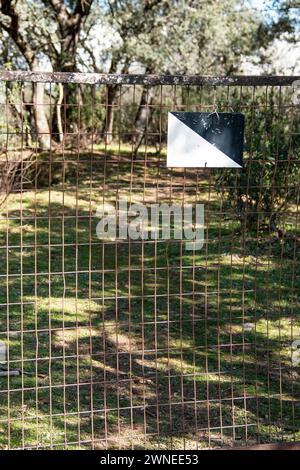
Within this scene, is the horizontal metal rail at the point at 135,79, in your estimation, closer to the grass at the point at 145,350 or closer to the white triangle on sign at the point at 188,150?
the white triangle on sign at the point at 188,150

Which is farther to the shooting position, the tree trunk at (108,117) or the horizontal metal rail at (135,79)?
the tree trunk at (108,117)

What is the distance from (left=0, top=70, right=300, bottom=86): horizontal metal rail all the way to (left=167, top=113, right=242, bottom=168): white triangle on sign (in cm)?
20

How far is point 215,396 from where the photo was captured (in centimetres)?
510

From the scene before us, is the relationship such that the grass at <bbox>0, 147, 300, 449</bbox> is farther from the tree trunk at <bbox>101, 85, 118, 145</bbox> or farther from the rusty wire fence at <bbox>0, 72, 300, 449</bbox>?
the tree trunk at <bbox>101, 85, 118, 145</bbox>

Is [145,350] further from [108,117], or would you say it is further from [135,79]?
[108,117]

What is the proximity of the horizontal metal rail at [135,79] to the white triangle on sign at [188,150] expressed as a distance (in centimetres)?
20

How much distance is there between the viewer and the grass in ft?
13.4

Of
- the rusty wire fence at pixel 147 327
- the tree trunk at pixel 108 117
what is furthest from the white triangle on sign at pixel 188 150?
the tree trunk at pixel 108 117

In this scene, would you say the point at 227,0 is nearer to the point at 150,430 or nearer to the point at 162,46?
the point at 162,46

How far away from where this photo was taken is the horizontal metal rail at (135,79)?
340 cm

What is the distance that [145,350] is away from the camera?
5.25m

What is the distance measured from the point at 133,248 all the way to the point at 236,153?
21.5 feet

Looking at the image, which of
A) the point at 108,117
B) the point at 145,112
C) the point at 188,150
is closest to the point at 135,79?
the point at 188,150

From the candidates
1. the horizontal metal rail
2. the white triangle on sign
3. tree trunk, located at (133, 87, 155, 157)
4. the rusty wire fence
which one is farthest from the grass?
the horizontal metal rail
